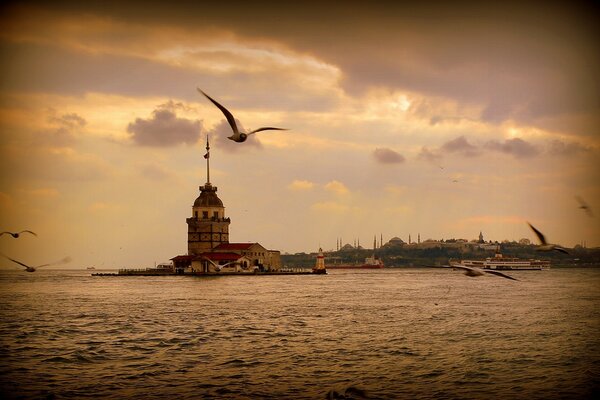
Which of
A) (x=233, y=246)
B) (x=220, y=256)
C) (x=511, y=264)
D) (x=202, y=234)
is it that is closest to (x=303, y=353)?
(x=220, y=256)

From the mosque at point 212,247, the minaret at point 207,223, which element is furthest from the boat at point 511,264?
A: the minaret at point 207,223

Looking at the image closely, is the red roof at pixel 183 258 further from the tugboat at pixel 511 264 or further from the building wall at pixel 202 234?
the tugboat at pixel 511 264

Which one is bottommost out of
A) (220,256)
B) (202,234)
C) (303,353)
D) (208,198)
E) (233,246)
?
(303,353)

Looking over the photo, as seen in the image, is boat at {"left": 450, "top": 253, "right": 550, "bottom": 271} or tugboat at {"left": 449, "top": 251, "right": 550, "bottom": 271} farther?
boat at {"left": 450, "top": 253, "right": 550, "bottom": 271}

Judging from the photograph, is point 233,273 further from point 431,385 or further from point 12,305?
point 431,385

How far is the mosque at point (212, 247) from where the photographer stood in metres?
128

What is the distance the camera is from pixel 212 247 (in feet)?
438

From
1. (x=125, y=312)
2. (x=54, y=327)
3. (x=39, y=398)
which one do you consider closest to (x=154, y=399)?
(x=39, y=398)

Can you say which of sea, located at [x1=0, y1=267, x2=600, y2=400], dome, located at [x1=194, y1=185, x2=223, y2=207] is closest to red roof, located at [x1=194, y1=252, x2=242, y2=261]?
dome, located at [x1=194, y1=185, x2=223, y2=207]

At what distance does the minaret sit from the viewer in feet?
436

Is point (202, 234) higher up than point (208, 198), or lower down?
lower down

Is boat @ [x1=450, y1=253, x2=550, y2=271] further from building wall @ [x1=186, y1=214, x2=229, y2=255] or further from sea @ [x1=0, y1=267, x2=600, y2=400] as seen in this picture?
sea @ [x1=0, y1=267, x2=600, y2=400]

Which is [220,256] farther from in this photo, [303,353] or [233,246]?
[303,353]

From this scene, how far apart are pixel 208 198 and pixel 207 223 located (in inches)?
226
